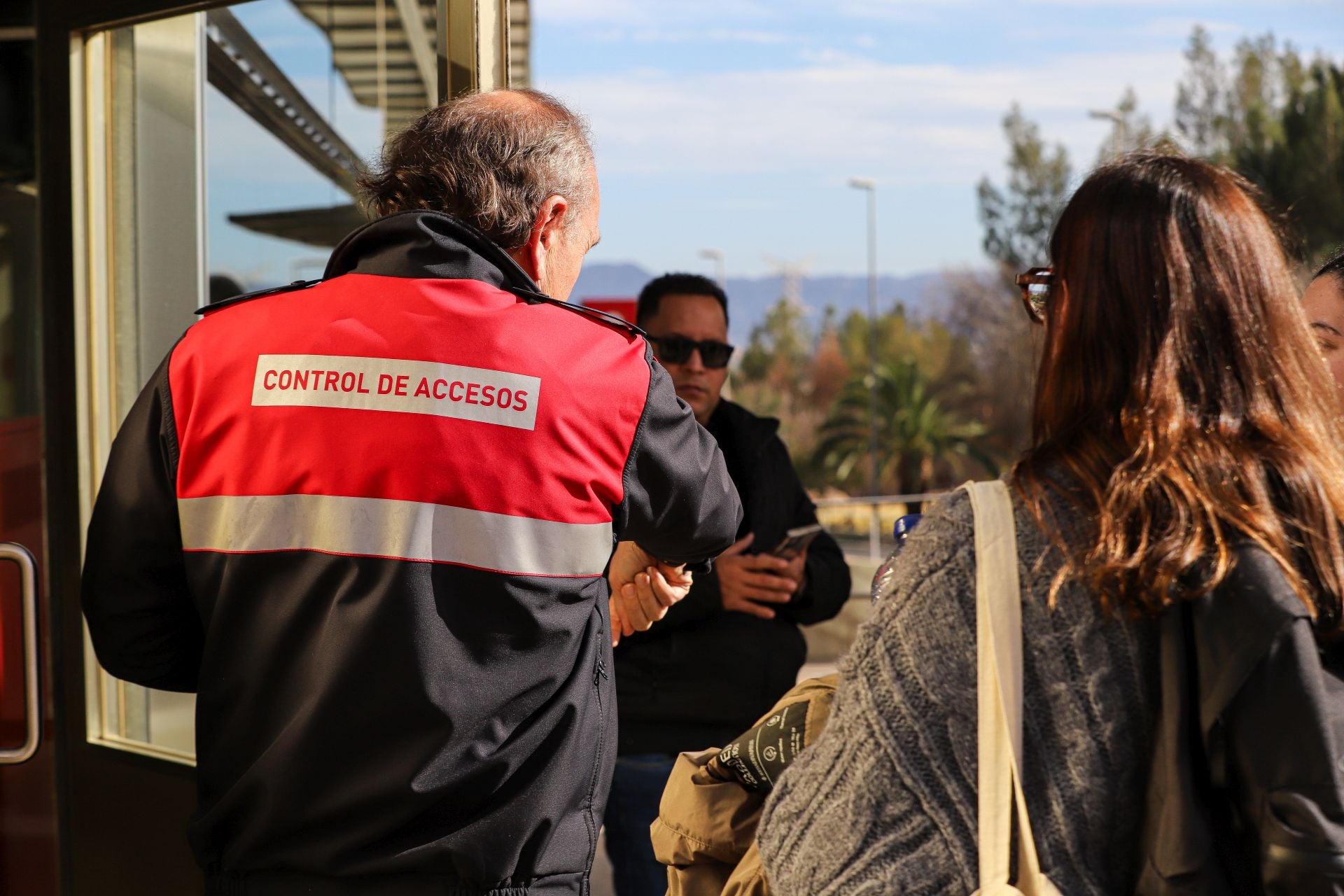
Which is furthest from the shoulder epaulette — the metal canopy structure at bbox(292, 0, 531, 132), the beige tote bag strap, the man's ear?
the metal canopy structure at bbox(292, 0, 531, 132)

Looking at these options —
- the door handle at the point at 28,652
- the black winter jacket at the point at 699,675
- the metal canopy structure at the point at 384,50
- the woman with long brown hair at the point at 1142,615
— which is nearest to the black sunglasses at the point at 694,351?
the black winter jacket at the point at 699,675

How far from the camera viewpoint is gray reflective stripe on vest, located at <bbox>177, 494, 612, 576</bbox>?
1.54m

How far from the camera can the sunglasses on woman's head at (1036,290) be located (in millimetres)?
1444

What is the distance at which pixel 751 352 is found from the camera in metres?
58.2

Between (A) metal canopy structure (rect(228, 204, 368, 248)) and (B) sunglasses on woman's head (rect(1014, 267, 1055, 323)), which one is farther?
(A) metal canopy structure (rect(228, 204, 368, 248))

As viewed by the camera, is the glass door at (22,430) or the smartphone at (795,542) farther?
the smartphone at (795,542)

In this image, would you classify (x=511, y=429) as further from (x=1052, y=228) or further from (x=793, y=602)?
(x=793, y=602)

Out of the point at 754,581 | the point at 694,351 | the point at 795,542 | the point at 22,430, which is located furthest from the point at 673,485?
the point at 22,430

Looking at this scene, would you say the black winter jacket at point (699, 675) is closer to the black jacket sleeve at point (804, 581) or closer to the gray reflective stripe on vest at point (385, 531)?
the black jacket sleeve at point (804, 581)

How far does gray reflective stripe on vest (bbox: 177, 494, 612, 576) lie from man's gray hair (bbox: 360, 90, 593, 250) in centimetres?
46

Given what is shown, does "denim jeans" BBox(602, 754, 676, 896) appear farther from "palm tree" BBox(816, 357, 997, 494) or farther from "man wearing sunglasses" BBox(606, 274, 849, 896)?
"palm tree" BBox(816, 357, 997, 494)

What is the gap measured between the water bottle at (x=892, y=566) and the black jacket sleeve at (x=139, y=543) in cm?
91

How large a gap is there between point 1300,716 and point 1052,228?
23.1 inches

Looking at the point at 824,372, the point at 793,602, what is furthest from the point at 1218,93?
the point at 793,602
